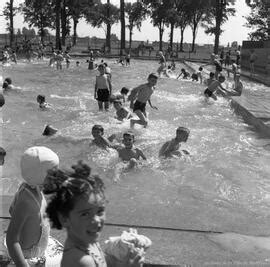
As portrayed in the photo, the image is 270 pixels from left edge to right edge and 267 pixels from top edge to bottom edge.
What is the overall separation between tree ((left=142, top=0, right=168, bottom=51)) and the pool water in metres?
50.1

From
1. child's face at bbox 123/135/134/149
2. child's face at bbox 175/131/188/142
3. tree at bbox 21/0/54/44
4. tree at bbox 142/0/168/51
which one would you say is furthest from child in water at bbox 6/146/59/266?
tree at bbox 21/0/54/44

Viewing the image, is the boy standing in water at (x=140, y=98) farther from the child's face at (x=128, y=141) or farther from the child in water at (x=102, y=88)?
the child's face at (x=128, y=141)

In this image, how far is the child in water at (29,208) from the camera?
2490 mm

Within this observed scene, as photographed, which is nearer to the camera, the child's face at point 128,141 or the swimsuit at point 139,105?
the child's face at point 128,141

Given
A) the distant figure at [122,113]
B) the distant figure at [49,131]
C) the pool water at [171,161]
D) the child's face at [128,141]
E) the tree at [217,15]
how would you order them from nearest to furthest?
1. the pool water at [171,161]
2. the child's face at [128,141]
3. the distant figure at [49,131]
4. the distant figure at [122,113]
5. the tree at [217,15]

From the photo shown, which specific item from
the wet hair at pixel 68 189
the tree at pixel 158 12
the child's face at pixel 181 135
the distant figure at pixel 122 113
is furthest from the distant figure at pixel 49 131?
the tree at pixel 158 12

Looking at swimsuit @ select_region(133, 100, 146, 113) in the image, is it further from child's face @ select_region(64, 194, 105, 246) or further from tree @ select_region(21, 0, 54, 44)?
tree @ select_region(21, 0, 54, 44)

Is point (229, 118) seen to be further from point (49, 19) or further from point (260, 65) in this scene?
point (49, 19)

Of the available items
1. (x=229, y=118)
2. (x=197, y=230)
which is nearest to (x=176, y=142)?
(x=197, y=230)

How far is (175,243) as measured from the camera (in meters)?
4.53

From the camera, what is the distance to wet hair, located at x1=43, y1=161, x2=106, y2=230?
1.96 meters

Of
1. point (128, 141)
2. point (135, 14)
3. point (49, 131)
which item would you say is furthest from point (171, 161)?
point (135, 14)

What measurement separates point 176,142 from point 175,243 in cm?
394

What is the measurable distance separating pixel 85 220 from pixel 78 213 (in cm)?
5
